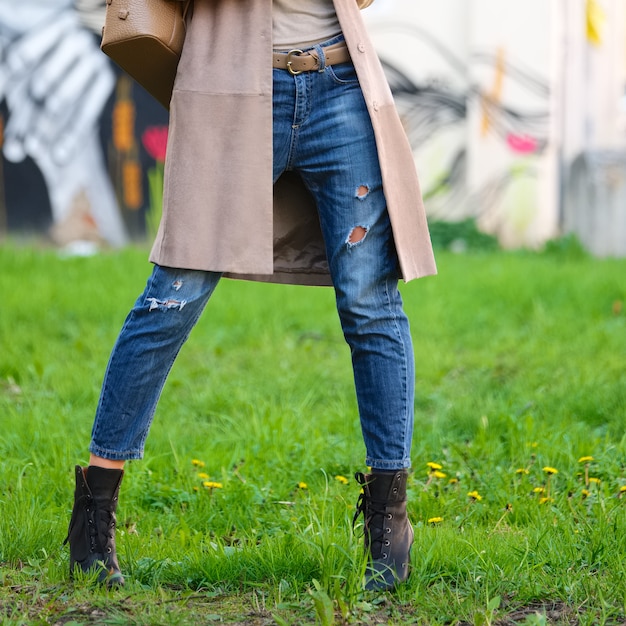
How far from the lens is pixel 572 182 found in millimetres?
10156

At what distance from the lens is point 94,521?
7.43 ft

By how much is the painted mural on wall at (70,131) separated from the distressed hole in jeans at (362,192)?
7692 millimetres

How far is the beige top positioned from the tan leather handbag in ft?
0.77

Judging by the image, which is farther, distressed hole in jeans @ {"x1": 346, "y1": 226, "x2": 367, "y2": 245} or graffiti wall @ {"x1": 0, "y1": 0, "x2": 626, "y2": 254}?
graffiti wall @ {"x1": 0, "y1": 0, "x2": 626, "y2": 254}

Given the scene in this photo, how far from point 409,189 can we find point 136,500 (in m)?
1.30

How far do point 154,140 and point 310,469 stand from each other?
7.10m

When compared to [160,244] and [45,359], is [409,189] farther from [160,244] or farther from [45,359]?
[45,359]

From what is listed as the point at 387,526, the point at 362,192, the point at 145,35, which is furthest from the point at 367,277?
the point at 145,35

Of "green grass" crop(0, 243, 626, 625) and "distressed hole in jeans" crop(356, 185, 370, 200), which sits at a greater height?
"distressed hole in jeans" crop(356, 185, 370, 200)

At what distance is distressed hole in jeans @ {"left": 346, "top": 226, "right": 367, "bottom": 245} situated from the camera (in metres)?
2.27

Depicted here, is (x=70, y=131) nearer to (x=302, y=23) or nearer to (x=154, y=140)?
(x=154, y=140)

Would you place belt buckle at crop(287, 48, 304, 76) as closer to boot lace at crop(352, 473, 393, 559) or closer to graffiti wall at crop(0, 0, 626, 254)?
boot lace at crop(352, 473, 393, 559)

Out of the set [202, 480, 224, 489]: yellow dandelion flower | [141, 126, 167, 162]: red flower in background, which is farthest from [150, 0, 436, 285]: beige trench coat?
[141, 126, 167, 162]: red flower in background

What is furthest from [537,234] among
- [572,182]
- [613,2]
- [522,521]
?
[522,521]
